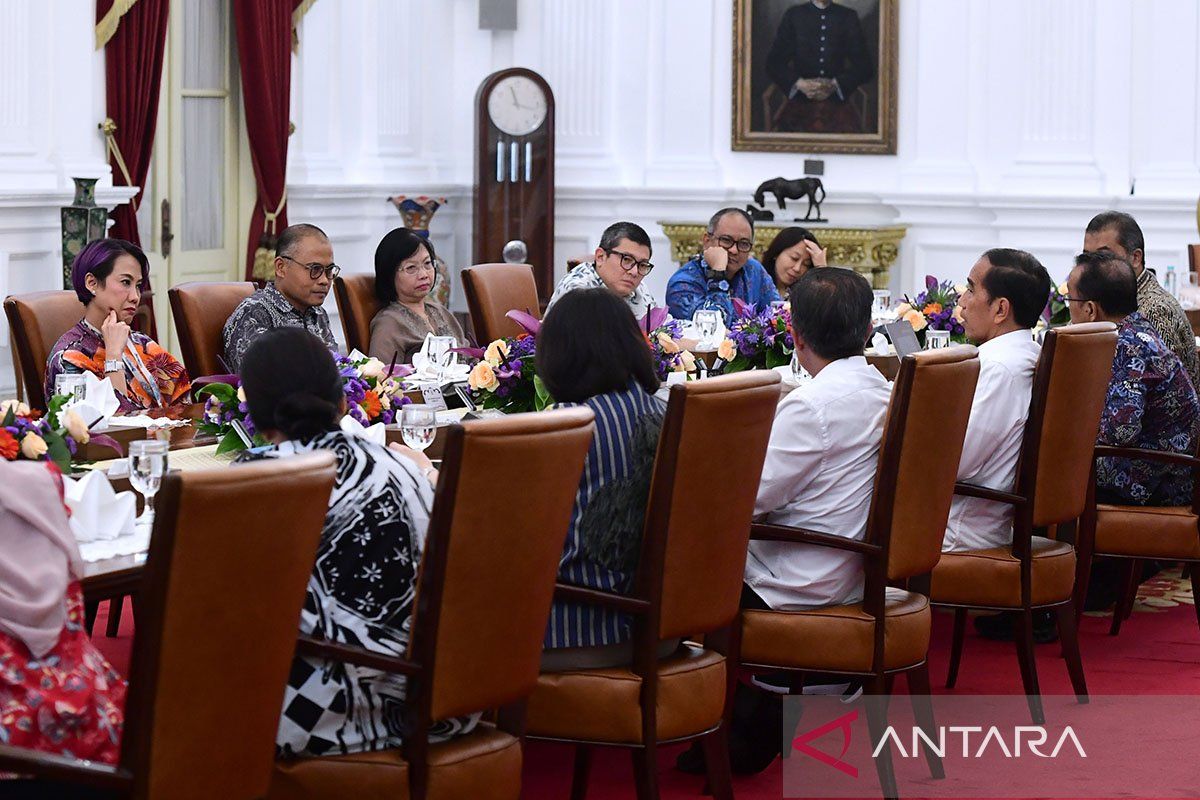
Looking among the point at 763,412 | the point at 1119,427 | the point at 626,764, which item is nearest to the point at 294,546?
the point at 763,412

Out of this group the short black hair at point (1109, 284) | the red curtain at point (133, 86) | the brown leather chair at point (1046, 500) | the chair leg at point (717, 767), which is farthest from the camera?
the red curtain at point (133, 86)

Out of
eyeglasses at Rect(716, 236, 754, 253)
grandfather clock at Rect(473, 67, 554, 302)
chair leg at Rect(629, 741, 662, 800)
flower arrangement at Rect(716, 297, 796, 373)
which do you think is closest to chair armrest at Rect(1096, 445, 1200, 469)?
flower arrangement at Rect(716, 297, 796, 373)

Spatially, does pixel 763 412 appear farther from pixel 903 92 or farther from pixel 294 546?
pixel 903 92

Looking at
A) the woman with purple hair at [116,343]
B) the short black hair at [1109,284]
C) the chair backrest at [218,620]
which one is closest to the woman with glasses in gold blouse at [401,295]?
the woman with purple hair at [116,343]

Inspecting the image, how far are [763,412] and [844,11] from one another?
7.88m

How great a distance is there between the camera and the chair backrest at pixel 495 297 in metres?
6.34

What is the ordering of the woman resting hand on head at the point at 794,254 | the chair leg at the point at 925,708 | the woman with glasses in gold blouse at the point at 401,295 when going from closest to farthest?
the chair leg at the point at 925,708
the woman with glasses in gold blouse at the point at 401,295
the woman resting hand on head at the point at 794,254

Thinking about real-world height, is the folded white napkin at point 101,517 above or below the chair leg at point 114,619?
above

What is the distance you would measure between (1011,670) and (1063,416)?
34.5 inches

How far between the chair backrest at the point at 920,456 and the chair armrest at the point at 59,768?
1841 mm

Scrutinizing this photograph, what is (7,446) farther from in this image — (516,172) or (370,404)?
(516,172)

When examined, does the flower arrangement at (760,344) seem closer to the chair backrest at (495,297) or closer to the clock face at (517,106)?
the chair backrest at (495,297)

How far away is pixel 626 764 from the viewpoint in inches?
152

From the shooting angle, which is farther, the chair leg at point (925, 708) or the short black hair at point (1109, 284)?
the short black hair at point (1109, 284)
